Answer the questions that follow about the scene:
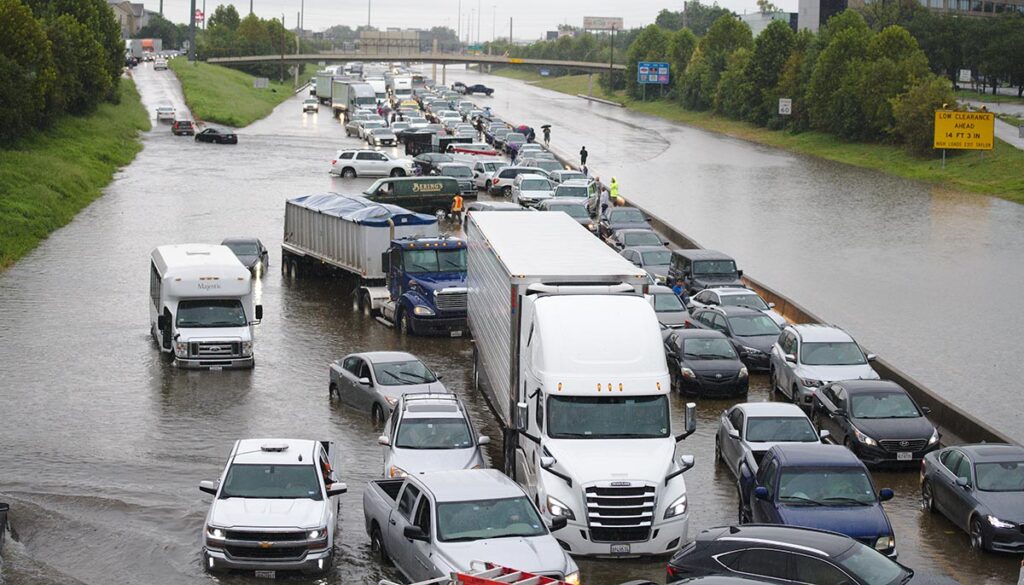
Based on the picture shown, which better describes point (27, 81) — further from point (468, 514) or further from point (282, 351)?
point (468, 514)

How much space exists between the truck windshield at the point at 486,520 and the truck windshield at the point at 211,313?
51.6 ft

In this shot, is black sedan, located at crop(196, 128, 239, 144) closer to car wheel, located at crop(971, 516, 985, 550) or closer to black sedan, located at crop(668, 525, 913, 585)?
car wheel, located at crop(971, 516, 985, 550)

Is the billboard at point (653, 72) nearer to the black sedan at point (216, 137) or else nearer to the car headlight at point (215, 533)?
the black sedan at point (216, 137)

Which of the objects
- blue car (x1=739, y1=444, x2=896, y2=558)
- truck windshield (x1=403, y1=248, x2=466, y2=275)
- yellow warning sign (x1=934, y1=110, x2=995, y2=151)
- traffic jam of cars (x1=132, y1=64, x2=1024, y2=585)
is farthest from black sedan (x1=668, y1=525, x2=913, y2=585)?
yellow warning sign (x1=934, y1=110, x2=995, y2=151)

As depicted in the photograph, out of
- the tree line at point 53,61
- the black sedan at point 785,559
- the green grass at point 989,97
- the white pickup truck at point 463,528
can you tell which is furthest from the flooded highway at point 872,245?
the tree line at point 53,61

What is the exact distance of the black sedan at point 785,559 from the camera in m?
15.4

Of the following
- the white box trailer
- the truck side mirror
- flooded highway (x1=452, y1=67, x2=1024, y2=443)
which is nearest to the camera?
the truck side mirror

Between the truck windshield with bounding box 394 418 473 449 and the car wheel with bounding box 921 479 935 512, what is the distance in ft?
22.8

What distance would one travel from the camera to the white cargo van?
31719 millimetres

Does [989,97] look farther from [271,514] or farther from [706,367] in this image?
[271,514]

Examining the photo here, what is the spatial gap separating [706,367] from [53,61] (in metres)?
58.6

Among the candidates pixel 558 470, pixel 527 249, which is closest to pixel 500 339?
pixel 527 249

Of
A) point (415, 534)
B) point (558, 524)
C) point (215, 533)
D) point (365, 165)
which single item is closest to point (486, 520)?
point (415, 534)

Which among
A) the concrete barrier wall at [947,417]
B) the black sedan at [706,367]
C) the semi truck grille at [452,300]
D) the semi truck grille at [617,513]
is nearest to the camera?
the semi truck grille at [617,513]
